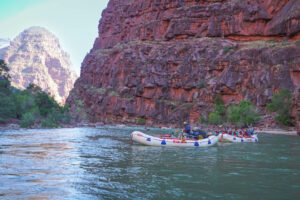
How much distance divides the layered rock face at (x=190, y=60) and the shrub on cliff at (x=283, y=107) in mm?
10336

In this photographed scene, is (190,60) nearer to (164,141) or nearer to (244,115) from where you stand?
(244,115)

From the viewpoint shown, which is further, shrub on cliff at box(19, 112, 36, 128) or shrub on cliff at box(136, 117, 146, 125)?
shrub on cliff at box(136, 117, 146, 125)

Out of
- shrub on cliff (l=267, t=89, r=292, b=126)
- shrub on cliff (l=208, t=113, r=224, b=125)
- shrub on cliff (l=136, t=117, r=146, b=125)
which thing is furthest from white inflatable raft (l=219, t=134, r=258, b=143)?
shrub on cliff (l=136, t=117, r=146, b=125)

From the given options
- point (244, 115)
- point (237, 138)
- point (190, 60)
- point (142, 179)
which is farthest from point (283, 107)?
point (142, 179)

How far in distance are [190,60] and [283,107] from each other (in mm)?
42485

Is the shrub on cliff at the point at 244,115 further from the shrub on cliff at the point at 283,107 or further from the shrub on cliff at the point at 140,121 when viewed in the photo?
the shrub on cliff at the point at 140,121

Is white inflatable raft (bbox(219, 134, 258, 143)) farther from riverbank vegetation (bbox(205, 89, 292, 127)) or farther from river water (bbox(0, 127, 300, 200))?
riverbank vegetation (bbox(205, 89, 292, 127))

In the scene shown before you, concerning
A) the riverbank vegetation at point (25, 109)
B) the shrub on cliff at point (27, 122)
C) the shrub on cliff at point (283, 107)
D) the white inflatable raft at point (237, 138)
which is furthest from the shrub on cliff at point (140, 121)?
the white inflatable raft at point (237, 138)

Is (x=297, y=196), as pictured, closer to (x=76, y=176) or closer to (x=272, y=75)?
(x=76, y=176)

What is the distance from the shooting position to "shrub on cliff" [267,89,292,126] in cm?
5628

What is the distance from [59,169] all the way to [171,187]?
5.78m

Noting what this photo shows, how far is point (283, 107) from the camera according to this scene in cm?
5894

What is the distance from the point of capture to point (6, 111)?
53.1m

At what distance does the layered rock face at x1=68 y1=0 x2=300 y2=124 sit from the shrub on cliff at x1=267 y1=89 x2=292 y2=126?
1034 centimetres
